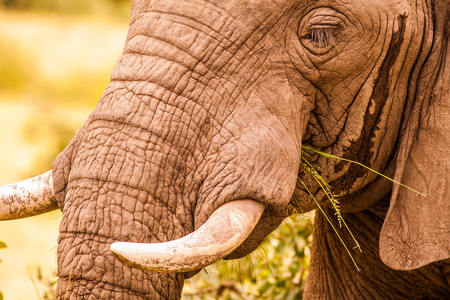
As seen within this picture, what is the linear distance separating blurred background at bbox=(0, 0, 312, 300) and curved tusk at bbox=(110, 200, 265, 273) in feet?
3.86

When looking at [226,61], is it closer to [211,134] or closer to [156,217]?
[211,134]

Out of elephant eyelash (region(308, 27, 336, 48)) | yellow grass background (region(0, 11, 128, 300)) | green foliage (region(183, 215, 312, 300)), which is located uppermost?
yellow grass background (region(0, 11, 128, 300))

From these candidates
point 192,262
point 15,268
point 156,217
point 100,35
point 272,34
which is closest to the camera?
point 192,262

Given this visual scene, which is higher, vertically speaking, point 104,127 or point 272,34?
point 272,34

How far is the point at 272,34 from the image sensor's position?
2545 millimetres

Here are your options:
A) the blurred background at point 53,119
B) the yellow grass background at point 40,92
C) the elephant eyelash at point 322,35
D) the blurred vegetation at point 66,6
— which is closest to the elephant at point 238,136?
the elephant eyelash at point 322,35

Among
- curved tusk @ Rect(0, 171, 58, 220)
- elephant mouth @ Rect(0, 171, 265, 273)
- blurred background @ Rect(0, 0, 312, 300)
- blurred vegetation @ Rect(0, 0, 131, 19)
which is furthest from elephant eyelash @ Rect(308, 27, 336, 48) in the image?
blurred vegetation @ Rect(0, 0, 131, 19)

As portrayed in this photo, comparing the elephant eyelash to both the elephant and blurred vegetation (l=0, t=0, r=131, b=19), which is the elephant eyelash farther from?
blurred vegetation (l=0, t=0, r=131, b=19)

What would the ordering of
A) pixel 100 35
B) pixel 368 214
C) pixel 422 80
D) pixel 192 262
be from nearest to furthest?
pixel 192 262
pixel 422 80
pixel 368 214
pixel 100 35

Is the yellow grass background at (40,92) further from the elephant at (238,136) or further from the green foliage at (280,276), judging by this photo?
the elephant at (238,136)

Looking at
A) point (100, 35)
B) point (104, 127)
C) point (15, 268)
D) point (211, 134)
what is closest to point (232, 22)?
point (211, 134)

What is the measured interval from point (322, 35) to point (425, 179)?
0.70 m

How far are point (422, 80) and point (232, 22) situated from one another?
0.79 metres

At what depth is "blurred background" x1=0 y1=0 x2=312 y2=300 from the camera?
4805 mm
